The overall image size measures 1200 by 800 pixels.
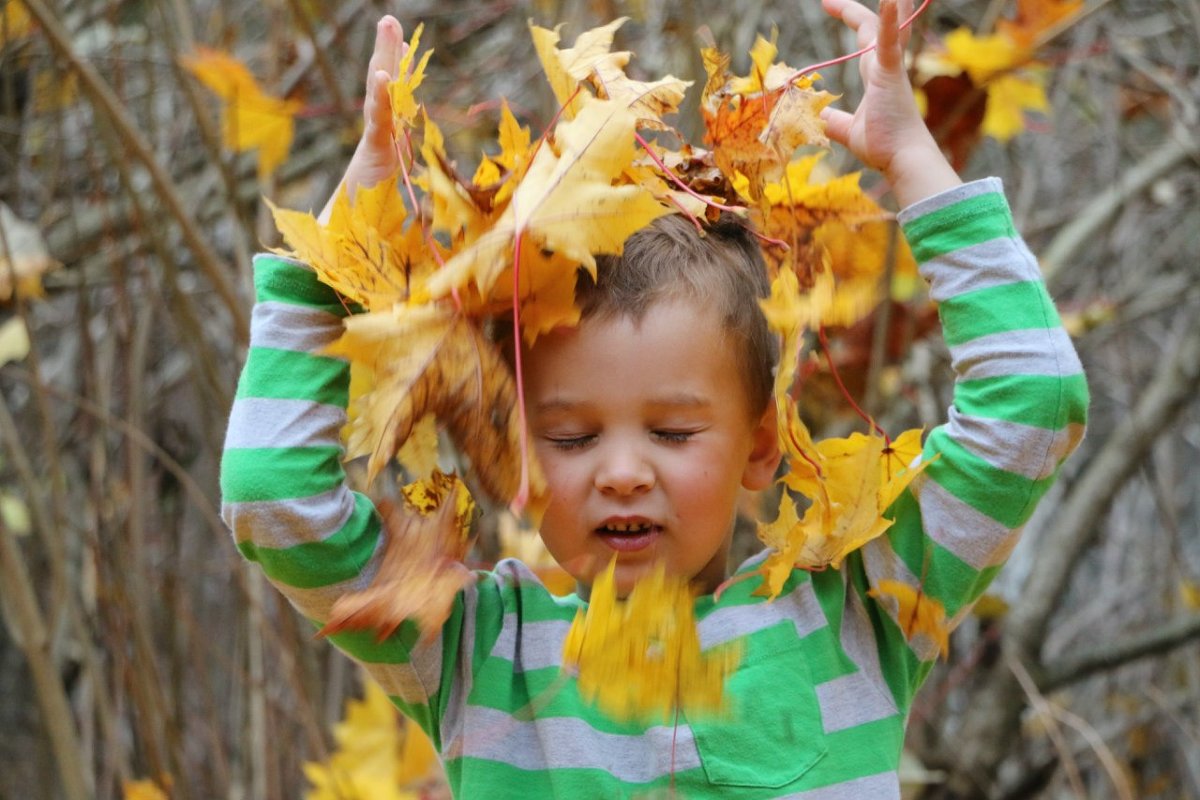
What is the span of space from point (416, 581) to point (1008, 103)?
1.30m

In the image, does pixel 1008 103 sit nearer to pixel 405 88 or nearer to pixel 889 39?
pixel 889 39

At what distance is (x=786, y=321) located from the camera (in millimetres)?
875

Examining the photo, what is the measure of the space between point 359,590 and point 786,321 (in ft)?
1.10

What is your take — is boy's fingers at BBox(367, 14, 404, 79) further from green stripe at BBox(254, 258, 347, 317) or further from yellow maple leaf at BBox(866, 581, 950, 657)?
yellow maple leaf at BBox(866, 581, 950, 657)

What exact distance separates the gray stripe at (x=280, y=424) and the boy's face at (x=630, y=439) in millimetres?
139

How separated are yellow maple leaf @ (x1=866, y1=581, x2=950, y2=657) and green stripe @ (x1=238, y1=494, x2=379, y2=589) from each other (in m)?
0.36

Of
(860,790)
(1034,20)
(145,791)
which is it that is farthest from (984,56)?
(145,791)

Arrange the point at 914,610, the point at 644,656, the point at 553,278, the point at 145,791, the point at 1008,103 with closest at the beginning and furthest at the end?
the point at 644,656 < the point at 553,278 < the point at 914,610 < the point at 145,791 < the point at 1008,103

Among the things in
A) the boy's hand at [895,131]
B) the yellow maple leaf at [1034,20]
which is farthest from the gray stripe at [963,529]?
the yellow maple leaf at [1034,20]

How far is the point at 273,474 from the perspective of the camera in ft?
3.03

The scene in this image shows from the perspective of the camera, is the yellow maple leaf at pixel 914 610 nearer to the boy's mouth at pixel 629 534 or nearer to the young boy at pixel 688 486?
the young boy at pixel 688 486

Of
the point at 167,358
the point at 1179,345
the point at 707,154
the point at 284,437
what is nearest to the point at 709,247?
the point at 707,154

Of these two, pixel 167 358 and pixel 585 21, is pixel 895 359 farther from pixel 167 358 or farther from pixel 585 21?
pixel 167 358

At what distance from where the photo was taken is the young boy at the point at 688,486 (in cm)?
93
